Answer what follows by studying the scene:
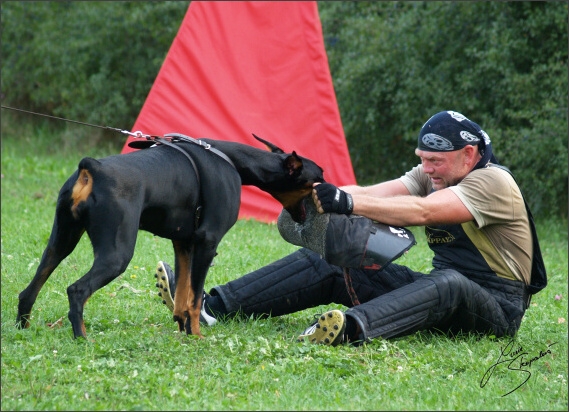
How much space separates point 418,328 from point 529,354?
2.05ft

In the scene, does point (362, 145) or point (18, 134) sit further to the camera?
point (18, 134)

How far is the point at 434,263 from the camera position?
16.1 feet

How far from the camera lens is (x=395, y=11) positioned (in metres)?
13.2

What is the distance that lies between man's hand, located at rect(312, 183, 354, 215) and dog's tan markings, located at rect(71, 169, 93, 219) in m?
1.26

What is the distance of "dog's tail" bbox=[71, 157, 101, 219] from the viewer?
4.00 meters

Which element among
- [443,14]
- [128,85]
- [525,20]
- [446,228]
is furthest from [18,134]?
[446,228]

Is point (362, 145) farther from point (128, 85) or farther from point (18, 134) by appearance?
point (18, 134)

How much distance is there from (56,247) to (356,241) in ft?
5.24

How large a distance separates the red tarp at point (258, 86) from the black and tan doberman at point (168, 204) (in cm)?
426

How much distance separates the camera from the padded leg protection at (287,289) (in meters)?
4.82

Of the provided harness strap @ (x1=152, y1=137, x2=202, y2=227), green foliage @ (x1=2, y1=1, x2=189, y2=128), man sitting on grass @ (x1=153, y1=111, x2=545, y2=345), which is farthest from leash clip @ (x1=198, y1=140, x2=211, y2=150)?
green foliage @ (x1=2, y1=1, x2=189, y2=128)

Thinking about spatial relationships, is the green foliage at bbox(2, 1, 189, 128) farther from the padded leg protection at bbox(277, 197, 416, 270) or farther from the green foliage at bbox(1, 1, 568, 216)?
the padded leg protection at bbox(277, 197, 416, 270)

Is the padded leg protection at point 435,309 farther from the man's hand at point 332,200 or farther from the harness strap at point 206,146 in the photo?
the harness strap at point 206,146

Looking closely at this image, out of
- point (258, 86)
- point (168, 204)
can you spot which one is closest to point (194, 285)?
point (168, 204)
